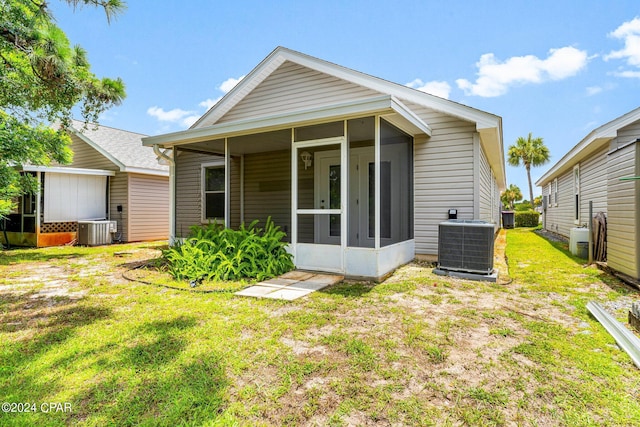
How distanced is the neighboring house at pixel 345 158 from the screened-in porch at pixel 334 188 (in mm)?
20

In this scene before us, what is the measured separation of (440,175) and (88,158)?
1222cm

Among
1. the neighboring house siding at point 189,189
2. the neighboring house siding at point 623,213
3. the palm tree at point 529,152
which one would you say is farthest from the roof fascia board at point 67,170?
the palm tree at point 529,152

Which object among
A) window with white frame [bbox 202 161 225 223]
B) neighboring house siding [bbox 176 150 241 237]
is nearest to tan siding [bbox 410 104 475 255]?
window with white frame [bbox 202 161 225 223]

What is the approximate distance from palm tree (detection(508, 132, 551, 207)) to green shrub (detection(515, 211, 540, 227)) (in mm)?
12604

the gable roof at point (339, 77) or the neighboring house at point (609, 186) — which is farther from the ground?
the gable roof at point (339, 77)

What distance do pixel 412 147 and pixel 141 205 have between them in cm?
981

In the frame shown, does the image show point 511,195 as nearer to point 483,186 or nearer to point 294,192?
point 483,186

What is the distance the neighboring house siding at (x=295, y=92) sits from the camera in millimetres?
7727

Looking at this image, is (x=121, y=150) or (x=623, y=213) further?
(x=121, y=150)

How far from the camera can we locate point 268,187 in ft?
28.0

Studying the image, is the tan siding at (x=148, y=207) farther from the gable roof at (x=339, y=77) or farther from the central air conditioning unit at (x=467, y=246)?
the central air conditioning unit at (x=467, y=246)

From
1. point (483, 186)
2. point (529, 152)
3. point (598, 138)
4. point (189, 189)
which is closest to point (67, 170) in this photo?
point (189, 189)

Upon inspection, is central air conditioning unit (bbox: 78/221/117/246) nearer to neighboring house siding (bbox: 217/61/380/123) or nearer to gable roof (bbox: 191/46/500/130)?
gable roof (bbox: 191/46/500/130)

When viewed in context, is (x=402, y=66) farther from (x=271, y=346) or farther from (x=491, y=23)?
(x=271, y=346)
